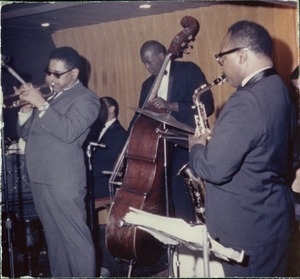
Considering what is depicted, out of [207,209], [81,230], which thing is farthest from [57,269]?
[207,209]

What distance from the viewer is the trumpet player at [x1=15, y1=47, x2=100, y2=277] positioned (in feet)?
10.4

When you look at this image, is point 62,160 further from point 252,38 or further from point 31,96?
point 252,38

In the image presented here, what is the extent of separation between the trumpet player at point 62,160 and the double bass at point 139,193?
35cm

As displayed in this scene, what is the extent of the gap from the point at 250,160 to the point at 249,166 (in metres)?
0.04

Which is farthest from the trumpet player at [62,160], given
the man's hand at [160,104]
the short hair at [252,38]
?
the short hair at [252,38]

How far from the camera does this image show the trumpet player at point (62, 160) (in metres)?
3.16

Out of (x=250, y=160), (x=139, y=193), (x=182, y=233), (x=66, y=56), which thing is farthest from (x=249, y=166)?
(x=66, y=56)

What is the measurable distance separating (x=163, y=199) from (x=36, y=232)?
1285mm

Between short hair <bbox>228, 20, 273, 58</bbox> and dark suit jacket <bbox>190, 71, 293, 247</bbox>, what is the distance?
17cm

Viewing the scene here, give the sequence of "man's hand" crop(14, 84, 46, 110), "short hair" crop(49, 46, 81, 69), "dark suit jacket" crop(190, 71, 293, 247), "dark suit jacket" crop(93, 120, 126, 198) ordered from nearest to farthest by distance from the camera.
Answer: "dark suit jacket" crop(190, 71, 293, 247), "man's hand" crop(14, 84, 46, 110), "short hair" crop(49, 46, 81, 69), "dark suit jacket" crop(93, 120, 126, 198)

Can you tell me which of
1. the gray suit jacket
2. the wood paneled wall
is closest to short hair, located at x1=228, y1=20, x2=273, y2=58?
the gray suit jacket

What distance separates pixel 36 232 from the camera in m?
3.82

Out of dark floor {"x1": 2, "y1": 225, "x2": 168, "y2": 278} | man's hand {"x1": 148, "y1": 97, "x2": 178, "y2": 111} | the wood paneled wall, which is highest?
the wood paneled wall

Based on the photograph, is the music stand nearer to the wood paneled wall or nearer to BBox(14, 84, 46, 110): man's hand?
BBox(14, 84, 46, 110): man's hand
